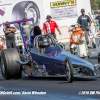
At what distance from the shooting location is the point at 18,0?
23.4 meters

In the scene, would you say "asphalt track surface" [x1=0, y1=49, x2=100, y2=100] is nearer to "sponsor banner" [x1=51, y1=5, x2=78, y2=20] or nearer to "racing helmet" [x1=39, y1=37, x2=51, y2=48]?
"racing helmet" [x1=39, y1=37, x2=51, y2=48]

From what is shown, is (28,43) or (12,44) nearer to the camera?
(28,43)

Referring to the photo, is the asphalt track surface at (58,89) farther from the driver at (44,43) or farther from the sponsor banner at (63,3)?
the sponsor banner at (63,3)

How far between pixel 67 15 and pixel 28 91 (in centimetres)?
1857

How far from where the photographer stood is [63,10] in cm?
2566

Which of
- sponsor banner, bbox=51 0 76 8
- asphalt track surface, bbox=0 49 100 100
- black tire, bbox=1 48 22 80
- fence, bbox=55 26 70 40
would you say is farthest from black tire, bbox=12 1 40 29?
asphalt track surface, bbox=0 49 100 100

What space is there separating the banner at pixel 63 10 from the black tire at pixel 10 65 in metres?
15.9

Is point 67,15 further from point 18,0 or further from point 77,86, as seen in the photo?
point 77,86

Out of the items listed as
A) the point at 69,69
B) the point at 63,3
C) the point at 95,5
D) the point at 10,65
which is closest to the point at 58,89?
the point at 69,69

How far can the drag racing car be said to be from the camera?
323 inches

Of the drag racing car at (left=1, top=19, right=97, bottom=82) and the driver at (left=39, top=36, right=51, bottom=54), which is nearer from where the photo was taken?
the drag racing car at (left=1, top=19, right=97, bottom=82)

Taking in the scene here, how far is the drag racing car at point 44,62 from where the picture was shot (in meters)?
8.21

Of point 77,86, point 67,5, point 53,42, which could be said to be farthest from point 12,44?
point 67,5

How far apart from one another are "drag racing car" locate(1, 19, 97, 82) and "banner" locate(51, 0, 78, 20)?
15265mm
